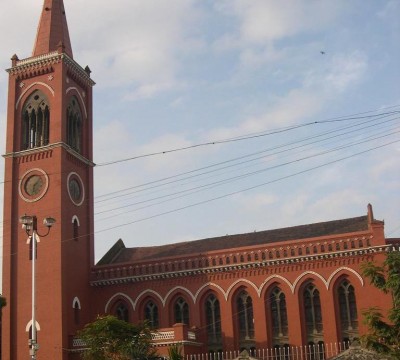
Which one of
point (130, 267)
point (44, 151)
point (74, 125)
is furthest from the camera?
point (74, 125)

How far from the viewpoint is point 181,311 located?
4003 cm

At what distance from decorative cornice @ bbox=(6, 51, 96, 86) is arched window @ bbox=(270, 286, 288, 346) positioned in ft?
65.8

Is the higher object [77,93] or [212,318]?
[77,93]

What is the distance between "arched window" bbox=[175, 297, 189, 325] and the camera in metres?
39.9

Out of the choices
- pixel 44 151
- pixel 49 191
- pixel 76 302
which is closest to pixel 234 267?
pixel 76 302

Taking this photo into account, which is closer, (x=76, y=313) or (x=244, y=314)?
(x=244, y=314)

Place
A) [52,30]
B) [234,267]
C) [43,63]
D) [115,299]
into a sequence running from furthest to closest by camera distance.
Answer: [52,30] < [43,63] < [115,299] < [234,267]

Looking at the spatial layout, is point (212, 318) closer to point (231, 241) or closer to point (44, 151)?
point (231, 241)

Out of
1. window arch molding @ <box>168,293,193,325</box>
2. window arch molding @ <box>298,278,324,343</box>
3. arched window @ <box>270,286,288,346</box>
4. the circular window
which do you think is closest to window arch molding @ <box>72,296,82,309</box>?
window arch molding @ <box>168,293,193,325</box>

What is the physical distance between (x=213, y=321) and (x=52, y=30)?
2260cm

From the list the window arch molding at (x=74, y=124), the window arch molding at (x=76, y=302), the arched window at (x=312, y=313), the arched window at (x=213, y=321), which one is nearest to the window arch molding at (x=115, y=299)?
the window arch molding at (x=76, y=302)

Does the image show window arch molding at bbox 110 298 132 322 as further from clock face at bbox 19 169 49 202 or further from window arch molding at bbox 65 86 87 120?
window arch molding at bbox 65 86 87 120

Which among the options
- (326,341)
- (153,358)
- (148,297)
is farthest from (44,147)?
(326,341)

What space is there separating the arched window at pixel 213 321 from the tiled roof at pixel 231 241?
3.05m
